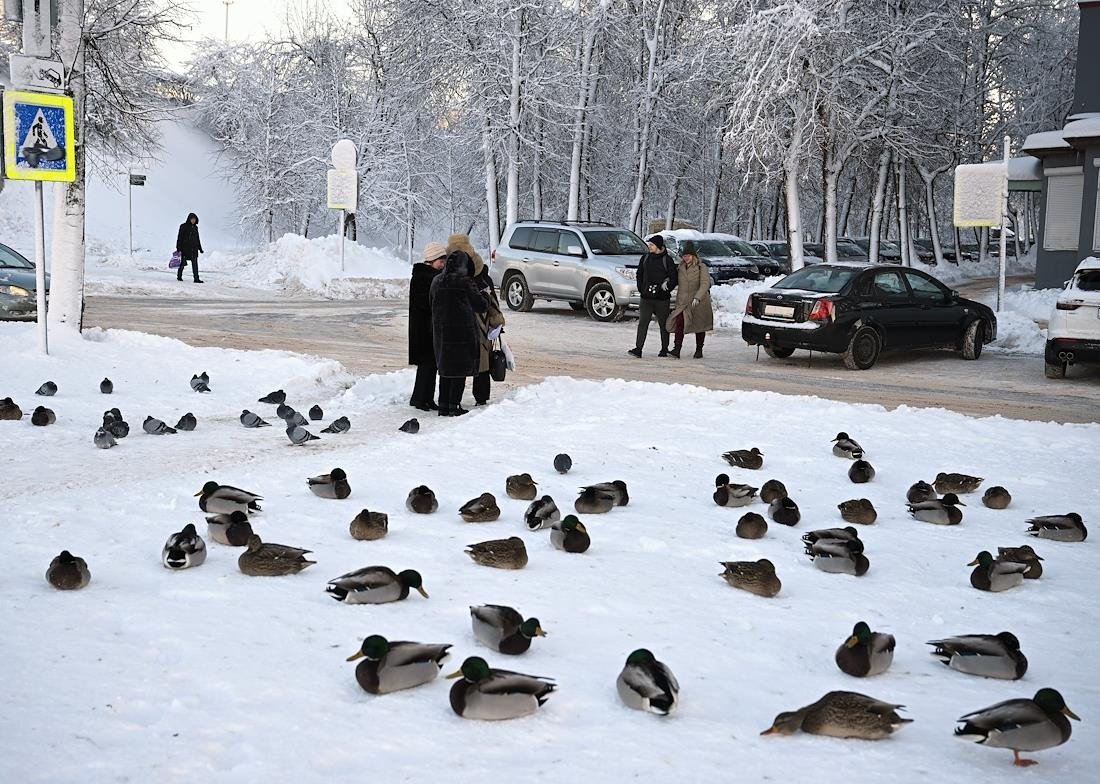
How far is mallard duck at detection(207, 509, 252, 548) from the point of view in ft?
18.5

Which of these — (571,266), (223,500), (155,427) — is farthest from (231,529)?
(571,266)

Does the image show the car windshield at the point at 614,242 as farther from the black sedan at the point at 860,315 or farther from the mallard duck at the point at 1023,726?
the mallard duck at the point at 1023,726

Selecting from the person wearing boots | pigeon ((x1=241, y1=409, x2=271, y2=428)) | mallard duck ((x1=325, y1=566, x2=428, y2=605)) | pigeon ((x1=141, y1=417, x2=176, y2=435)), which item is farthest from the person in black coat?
the person wearing boots

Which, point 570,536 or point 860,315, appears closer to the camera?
point 570,536

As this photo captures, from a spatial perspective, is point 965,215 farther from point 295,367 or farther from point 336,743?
point 336,743

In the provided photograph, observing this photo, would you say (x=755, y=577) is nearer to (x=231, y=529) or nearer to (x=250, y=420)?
(x=231, y=529)

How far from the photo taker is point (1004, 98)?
150ft

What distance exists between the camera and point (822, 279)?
51.3 ft

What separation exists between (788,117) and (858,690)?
2574cm

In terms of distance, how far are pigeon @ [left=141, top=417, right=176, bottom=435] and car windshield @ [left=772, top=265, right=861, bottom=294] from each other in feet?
31.8

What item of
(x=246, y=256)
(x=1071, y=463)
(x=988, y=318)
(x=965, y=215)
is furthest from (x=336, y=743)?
(x=246, y=256)

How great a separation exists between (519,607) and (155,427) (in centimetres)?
500

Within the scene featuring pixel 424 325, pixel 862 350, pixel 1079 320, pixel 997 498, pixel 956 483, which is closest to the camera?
pixel 997 498

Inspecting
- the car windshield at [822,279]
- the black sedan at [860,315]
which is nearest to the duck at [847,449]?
the black sedan at [860,315]
